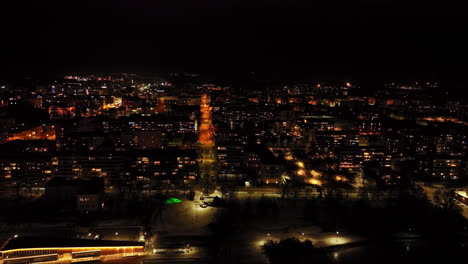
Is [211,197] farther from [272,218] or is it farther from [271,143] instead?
[271,143]

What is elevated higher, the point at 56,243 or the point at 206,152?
the point at 206,152

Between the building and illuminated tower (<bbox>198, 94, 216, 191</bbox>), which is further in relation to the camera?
illuminated tower (<bbox>198, 94, 216, 191</bbox>)

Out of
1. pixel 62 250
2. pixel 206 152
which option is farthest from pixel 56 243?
pixel 206 152

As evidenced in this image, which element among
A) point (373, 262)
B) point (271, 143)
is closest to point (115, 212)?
point (373, 262)

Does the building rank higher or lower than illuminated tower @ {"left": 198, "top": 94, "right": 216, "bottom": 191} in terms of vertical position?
lower

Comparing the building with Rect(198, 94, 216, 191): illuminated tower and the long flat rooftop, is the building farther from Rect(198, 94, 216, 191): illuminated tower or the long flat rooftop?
Rect(198, 94, 216, 191): illuminated tower

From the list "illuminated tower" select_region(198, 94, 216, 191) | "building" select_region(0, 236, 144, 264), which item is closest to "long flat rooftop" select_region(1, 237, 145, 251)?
"building" select_region(0, 236, 144, 264)

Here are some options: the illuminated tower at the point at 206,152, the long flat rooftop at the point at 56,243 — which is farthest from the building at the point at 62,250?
the illuminated tower at the point at 206,152

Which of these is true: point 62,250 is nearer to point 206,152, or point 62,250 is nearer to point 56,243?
point 56,243

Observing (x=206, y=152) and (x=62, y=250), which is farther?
(x=206, y=152)
